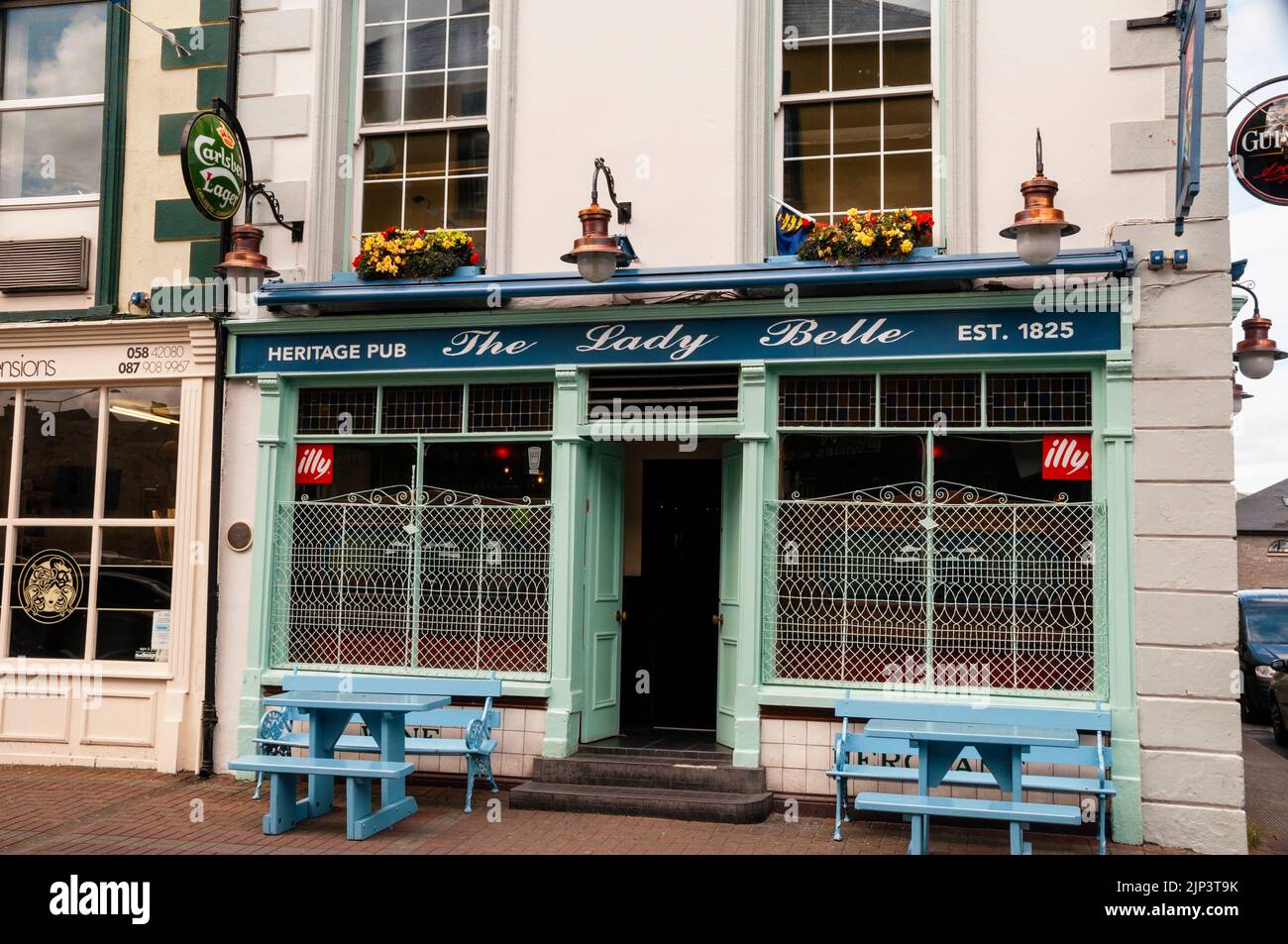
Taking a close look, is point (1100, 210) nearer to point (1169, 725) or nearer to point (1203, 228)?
point (1203, 228)

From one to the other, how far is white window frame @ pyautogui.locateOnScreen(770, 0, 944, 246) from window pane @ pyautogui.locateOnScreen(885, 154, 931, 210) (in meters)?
0.04

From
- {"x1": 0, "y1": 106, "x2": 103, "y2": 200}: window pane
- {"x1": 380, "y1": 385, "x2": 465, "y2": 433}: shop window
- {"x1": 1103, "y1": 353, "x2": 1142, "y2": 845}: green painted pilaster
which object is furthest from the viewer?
{"x1": 0, "y1": 106, "x2": 103, "y2": 200}: window pane

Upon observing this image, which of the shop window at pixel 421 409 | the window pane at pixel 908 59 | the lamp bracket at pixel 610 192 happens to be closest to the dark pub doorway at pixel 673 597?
the shop window at pixel 421 409

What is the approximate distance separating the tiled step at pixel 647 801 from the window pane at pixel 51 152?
272 inches

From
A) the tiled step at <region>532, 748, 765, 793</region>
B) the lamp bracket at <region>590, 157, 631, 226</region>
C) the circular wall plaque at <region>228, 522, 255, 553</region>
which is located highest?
the lamp bracket at <region>590, 157, 631, 226</region>

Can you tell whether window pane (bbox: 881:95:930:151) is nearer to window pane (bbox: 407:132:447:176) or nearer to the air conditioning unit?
window pane (bbox: 407:132:447:176)

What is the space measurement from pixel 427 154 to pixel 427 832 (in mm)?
5741

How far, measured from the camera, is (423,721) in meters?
9.02

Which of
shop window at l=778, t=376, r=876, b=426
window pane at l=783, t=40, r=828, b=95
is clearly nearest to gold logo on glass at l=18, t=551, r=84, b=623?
shop window at l=778, t=376, r=876, b=426

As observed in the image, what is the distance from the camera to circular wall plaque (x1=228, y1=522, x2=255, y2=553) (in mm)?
9828

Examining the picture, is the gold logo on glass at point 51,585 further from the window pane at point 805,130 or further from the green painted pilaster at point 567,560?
the window pane at point 805,130

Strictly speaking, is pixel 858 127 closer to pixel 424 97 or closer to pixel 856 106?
pixel 856 106

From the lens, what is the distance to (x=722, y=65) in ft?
30.5

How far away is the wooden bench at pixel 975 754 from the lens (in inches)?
298
